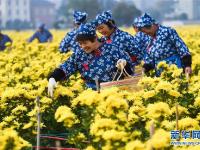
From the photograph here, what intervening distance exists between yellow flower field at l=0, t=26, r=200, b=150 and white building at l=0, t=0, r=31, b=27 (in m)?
120

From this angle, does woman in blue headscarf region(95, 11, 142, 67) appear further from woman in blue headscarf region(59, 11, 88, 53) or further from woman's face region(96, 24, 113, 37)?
woman in blue headscarf region(59, 11, 88, 53)

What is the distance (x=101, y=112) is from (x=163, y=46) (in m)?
3.42

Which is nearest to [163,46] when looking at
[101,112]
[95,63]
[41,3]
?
[95,63]

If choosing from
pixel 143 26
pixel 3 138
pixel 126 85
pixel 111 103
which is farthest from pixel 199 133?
pixel 143 26

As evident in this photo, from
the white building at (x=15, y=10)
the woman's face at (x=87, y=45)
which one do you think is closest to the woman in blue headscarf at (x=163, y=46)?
the woman's face at (x=87, y=45)

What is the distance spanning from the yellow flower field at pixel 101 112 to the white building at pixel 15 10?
4711 inches

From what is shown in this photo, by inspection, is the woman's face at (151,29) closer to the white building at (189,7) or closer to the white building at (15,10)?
the white building at (15,10)

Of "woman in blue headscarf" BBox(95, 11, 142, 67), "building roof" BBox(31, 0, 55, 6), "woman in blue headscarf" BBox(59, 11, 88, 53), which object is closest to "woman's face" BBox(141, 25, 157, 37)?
"woman in blue headscarf" BBox(95, 11, 142, 67)

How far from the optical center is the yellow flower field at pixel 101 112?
395 cm

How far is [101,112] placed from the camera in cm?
432

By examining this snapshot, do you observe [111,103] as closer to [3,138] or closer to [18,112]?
[3,138]

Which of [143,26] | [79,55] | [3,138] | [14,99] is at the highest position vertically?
[143,26]

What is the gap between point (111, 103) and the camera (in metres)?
4.13

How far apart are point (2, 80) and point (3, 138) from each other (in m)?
3.43
